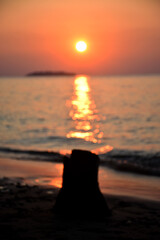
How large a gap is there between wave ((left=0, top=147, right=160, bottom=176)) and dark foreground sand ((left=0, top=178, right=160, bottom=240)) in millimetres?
4971

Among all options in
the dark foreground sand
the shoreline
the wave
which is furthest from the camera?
the wave

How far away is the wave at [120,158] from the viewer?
507 inches

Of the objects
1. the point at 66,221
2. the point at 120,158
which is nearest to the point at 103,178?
the point at 120,158

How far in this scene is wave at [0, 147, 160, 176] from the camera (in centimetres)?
1288

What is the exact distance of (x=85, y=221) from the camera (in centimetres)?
607

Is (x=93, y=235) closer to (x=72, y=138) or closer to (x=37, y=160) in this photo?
A: (x=37, y=160)

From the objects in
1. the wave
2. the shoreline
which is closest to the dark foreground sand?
the shoreline

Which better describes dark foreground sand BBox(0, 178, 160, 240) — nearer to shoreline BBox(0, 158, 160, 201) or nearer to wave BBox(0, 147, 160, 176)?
shoreline BBox(0, 158, 160, 201)

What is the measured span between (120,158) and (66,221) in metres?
9.31

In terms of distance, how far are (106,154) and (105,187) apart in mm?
6557

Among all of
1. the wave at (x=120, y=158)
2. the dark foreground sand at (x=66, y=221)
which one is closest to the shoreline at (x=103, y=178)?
the wave at (x=120, y=158)

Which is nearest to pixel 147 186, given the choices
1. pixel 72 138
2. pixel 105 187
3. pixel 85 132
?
pixel 105 187

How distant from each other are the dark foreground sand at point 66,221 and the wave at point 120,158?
4.97m

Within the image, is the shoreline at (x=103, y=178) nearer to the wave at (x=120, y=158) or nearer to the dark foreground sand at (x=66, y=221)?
the wave at (x=120, y=158)
